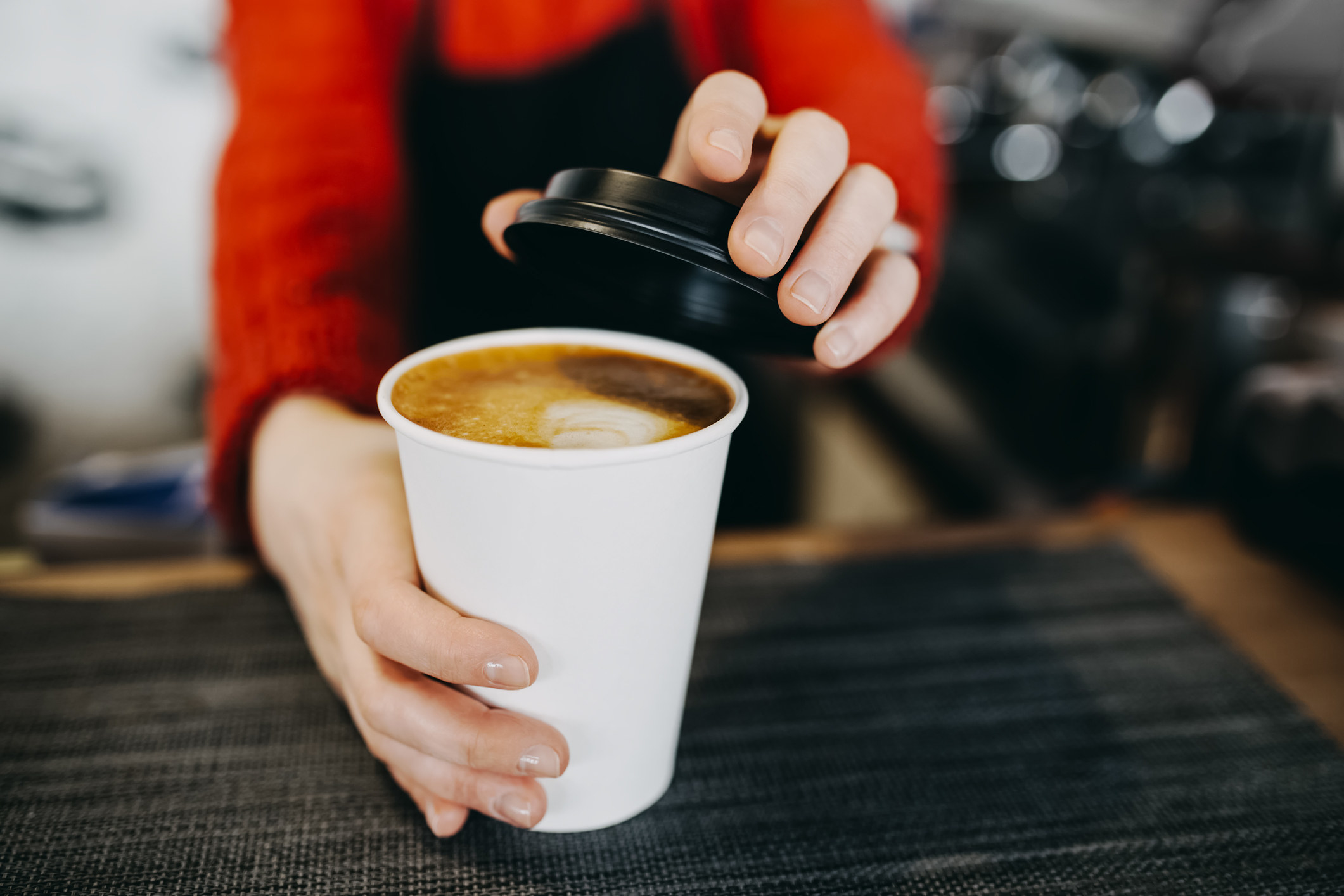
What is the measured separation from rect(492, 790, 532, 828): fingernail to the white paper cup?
3cm

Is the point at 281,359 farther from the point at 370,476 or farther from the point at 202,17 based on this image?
the point at 202,17

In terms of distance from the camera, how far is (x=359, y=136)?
2.47ft

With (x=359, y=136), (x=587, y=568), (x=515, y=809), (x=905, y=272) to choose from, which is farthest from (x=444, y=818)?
(x=359, y=136)

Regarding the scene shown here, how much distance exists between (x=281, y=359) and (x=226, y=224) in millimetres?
189

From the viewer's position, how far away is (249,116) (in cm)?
75

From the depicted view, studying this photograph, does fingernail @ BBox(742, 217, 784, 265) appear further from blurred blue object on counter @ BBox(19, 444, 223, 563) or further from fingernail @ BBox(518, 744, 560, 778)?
blurred blue object on counter @ BBox(19, 444, 223, 563)

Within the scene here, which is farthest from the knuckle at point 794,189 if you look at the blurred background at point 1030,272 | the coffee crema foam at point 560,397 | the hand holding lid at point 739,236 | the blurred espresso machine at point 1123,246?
the blurred espresso machine at point 1123,246

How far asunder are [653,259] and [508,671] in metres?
0.22

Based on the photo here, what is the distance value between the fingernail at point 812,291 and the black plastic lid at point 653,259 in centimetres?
1

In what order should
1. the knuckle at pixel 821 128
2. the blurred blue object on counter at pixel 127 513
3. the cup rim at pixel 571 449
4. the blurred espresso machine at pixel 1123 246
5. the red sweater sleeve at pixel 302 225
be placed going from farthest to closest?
the blurred espresso machine at pixel 1123 246 → the blurred blue object on counter at pixel 127 513 → the red sweater sleeve at pixel 302 225 → the knuckle at pixel 821 128 → the cup rim at pixel 571 449

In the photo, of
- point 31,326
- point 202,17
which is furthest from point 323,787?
point 202,17

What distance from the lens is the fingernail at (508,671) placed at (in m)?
0.39

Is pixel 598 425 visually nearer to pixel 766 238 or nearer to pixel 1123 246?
pixel 766 238

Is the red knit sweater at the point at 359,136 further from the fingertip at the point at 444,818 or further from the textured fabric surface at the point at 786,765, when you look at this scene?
the fingertip at the point at 444,818
